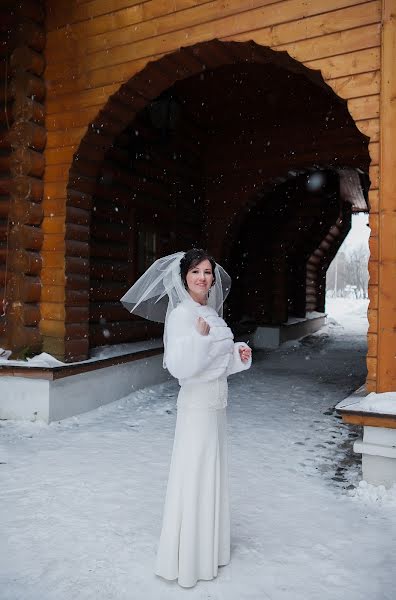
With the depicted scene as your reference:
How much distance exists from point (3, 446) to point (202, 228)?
5987mm

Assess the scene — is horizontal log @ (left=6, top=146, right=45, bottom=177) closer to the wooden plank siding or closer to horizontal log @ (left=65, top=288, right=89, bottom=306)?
the wooden plank siding

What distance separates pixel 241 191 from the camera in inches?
363

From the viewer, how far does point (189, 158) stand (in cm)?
907

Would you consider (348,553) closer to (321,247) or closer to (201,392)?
(201,392)

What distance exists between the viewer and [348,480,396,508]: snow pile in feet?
11.6

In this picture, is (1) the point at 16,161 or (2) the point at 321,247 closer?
(1) the point at 16,161

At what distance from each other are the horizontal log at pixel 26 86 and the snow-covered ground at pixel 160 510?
12.3 feet

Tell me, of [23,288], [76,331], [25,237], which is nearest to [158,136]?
[25,237]

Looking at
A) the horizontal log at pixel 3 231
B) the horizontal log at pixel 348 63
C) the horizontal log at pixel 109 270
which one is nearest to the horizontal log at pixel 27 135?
the horizontal log at pixel 3 231

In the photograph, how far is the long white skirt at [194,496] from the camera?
249 cm

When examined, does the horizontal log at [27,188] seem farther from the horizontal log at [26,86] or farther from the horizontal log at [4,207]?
the horizontal log at [26,86]

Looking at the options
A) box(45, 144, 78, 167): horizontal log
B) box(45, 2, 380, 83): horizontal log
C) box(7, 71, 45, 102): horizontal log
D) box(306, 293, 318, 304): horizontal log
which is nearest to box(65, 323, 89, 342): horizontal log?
box(45, 144, 78, 167): horizontal log

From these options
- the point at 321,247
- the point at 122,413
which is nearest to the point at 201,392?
the point at 122,413

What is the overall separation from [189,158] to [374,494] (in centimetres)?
696
